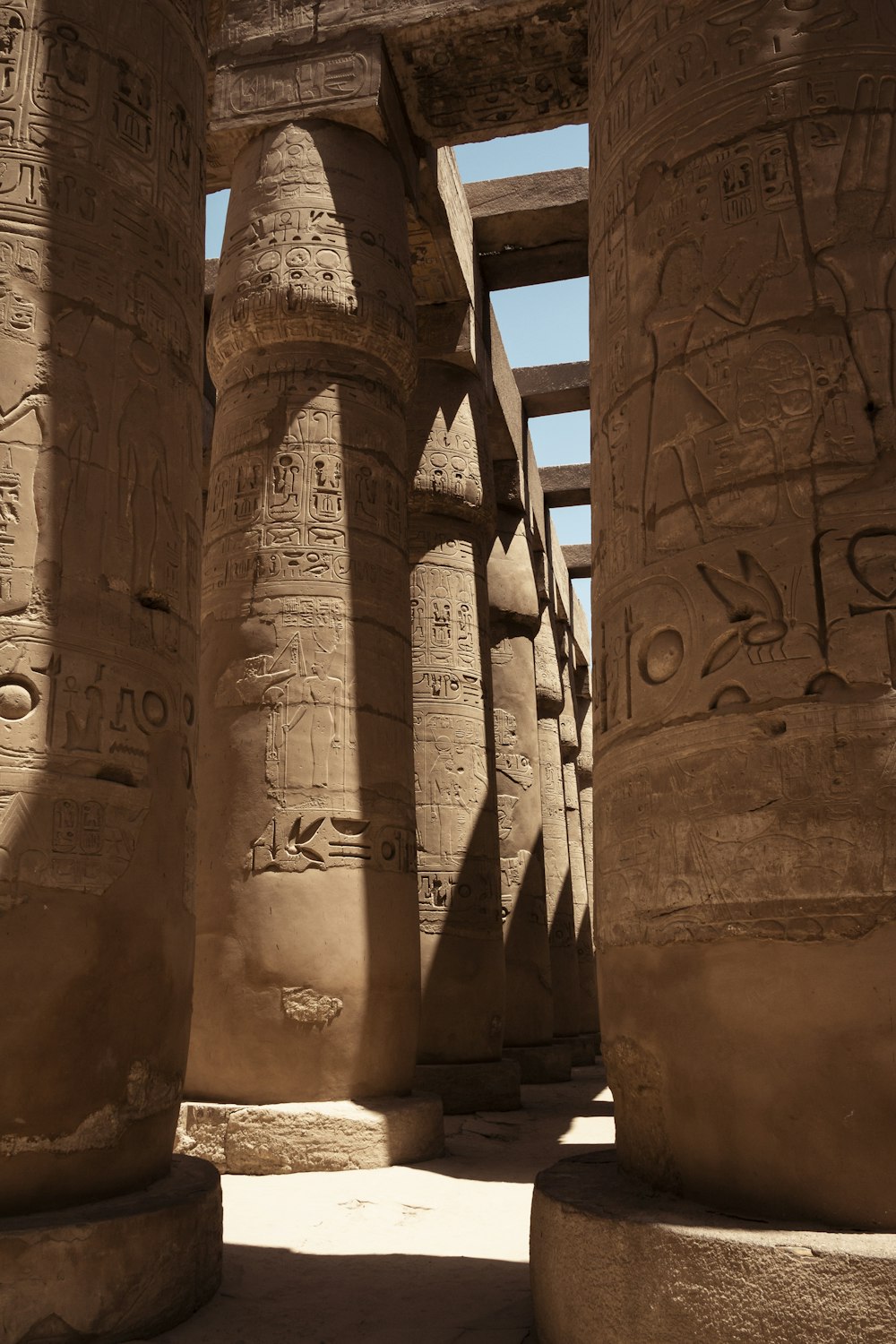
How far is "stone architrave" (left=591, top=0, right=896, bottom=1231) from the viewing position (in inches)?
106

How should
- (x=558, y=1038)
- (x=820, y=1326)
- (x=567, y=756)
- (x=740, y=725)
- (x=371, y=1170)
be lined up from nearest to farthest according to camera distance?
1. (x=820, y=1326)
2. (x=740, y=725)
3. (x=371, y=1170)
4. (x=558, y=1038)
5. (x=567, y=756)

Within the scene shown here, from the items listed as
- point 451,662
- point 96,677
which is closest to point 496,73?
point 451,662

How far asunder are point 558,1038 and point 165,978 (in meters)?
11.3

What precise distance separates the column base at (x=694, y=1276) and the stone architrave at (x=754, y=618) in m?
0.16

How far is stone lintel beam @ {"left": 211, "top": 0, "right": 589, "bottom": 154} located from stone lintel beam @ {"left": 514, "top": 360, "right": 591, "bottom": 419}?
18.3 ft

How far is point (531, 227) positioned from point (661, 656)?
893 cm

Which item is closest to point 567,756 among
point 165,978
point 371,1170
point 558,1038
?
point 558,1038

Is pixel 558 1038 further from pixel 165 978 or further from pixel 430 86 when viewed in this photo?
pixel 165 978

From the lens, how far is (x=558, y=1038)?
45.7ft

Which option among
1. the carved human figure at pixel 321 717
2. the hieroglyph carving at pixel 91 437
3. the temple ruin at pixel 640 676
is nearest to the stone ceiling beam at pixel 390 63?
the temple ruin at pixel 640 676

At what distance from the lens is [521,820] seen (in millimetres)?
11602

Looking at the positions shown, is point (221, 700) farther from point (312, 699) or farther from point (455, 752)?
point (455, 752)

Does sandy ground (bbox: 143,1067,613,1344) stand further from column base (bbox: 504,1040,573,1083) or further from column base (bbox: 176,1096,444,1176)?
column base (bbox: 504,1040,573,1083)

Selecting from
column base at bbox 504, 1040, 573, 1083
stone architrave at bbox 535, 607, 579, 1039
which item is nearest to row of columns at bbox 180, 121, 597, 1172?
column base at bbox 504, 1040, 573, 1083
